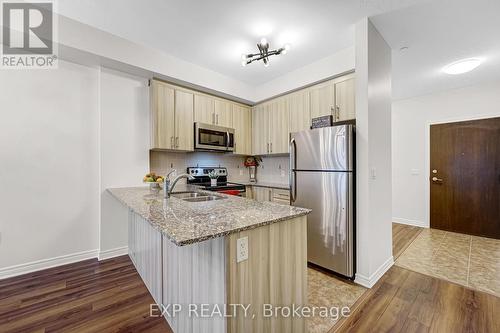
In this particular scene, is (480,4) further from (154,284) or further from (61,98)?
(61,98)

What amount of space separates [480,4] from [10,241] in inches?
209

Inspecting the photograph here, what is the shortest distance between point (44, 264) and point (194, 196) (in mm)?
1950

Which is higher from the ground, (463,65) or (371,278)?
(463,65)

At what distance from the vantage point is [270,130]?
12.9 feet

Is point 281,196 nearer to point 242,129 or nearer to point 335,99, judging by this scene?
point 242,129

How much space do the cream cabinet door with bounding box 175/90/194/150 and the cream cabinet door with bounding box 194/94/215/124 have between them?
90 mm

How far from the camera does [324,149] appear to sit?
246cm

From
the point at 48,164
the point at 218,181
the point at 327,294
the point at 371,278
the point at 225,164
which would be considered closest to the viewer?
the point at 327,294

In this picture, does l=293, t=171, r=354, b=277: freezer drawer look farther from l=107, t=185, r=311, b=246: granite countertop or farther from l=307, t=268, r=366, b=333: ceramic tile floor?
l=107, t=185, r=311, b=246: granite countertop

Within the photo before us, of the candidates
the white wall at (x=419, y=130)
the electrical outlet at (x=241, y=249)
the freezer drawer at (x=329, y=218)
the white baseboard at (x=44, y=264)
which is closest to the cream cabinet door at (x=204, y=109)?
the freezer drawer at (x=329, y=218)

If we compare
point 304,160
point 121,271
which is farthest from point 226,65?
point 121,271

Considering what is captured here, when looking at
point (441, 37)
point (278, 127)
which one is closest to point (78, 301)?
point (278, 127)

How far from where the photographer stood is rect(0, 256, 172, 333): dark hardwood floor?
1650 millimetres
